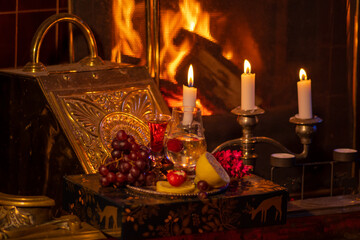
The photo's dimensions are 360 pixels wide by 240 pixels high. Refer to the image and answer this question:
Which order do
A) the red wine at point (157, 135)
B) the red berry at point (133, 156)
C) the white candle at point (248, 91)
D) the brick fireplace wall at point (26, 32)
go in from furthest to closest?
the brick fireplace wall at point (26, 32), the white candle at point (248, 91), the red wine at point (157, 135), the red berry at point (133, 156)

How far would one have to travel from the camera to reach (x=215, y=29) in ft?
7.45

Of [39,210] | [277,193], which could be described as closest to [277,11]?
Answer: [277,193]

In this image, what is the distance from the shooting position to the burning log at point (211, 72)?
7.37 feet

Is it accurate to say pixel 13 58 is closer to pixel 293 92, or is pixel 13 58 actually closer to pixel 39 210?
Answer: pixel 39 210

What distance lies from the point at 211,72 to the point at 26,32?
637 millimetres

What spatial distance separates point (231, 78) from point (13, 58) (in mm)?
747

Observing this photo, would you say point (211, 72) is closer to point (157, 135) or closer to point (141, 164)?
point (157, 135)

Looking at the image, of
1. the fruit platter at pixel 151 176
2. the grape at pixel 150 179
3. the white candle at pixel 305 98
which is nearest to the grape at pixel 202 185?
the fruit platter at pixel 151 176

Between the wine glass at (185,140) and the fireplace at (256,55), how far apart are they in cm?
63

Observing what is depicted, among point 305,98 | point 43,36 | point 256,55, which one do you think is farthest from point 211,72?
point 43,36

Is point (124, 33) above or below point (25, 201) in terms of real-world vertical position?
above

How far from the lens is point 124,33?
2162 millimetres

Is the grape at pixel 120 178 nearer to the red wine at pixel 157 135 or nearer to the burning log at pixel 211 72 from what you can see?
the red wine at pixel 157 135

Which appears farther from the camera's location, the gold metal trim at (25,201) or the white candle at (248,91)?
→ the white candle at (248,91)
